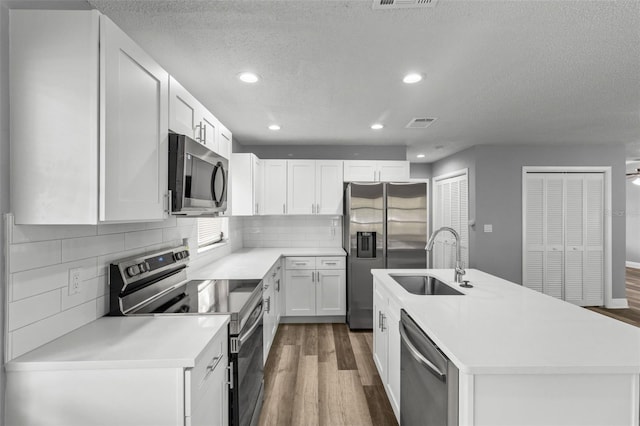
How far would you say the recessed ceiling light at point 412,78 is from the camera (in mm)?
2248

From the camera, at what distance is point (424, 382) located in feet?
4.91

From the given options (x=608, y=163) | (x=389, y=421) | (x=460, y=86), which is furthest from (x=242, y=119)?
(x=608, y=163)

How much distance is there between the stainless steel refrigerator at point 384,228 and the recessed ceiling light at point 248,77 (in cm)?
194

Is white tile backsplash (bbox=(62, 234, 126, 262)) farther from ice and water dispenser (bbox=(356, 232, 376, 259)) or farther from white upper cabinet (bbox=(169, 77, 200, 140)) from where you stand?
ice and water dispenser (bbox=(356, 232, 376, 259))

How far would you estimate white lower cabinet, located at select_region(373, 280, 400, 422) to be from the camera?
6.61 feet

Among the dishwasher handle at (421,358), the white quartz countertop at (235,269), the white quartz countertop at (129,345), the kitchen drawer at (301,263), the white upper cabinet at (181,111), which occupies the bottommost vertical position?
the dishwasher handle at (421,358)

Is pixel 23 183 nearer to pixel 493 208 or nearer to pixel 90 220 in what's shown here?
pixel 90 220

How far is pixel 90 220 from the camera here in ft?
3.61

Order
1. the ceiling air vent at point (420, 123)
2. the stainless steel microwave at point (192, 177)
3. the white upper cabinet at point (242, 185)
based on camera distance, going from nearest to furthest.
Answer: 1. the stainless steel microwave at point (192, 177)
2. the ceiling air vent at point (420, 123)
3. the white upper cabinet at point (242, 185)

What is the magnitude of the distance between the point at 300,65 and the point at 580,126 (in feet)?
11.6

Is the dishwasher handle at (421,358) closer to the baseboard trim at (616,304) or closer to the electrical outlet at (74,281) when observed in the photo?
the electrical outlet at (74,281)

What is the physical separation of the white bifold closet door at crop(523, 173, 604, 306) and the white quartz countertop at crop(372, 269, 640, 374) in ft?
11.1

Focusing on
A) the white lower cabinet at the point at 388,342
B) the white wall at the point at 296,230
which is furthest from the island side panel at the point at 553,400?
the white wall at the point at 296,230

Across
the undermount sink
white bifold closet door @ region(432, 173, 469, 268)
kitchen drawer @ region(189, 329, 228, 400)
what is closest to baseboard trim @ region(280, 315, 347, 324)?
the undermount sink
